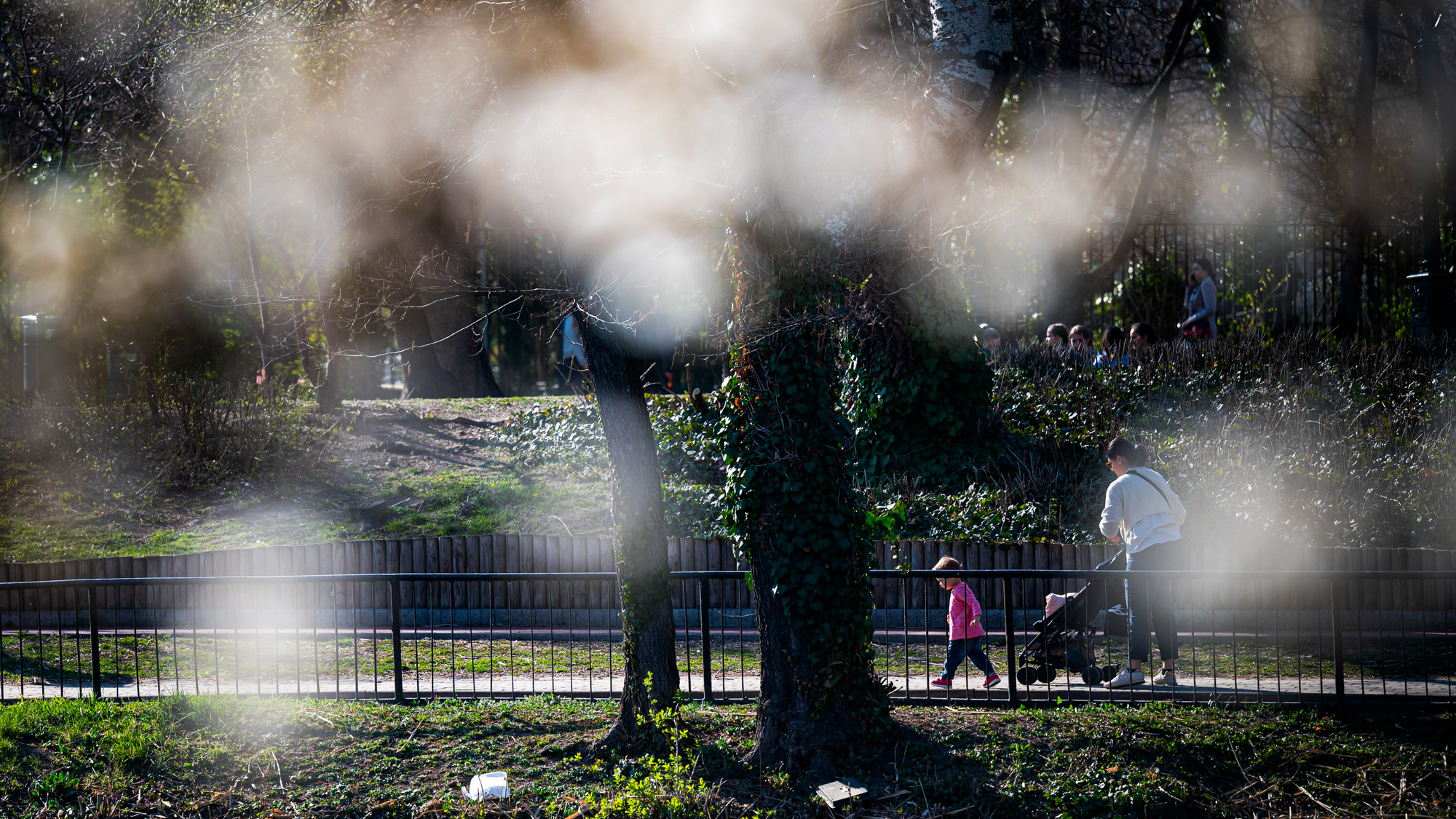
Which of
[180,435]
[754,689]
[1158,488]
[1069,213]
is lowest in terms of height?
[754,689]

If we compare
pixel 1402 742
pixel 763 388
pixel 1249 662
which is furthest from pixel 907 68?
pixel 1402 742

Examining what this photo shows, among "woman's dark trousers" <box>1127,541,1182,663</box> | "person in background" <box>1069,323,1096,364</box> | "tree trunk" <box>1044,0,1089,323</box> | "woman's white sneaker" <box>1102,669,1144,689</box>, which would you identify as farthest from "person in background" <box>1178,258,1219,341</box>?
"woman's white sneaker" <box>1102,669,1144,689</box>

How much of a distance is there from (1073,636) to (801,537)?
276 cm

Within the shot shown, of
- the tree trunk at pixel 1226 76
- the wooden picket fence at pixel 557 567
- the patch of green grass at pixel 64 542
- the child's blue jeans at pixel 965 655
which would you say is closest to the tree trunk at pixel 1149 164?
the tree trunk at pixel 1226 76

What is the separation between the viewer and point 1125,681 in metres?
8.12

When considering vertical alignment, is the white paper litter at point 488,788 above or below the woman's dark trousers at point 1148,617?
below

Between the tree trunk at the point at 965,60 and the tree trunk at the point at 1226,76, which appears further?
the tree trunk at the point at 1226,76

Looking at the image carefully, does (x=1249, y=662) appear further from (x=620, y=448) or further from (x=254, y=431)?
(x=254, y=431)

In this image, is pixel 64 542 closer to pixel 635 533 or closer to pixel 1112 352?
pixel 635 533

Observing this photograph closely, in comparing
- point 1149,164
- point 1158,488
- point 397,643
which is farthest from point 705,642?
point 1149,164

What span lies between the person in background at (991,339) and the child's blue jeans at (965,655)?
7.38 meters

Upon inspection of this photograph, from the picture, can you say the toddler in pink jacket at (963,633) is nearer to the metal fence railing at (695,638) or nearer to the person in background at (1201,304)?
the metal fence railing at (695,638)

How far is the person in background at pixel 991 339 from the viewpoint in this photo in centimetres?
1549

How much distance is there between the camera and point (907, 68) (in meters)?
9.96
